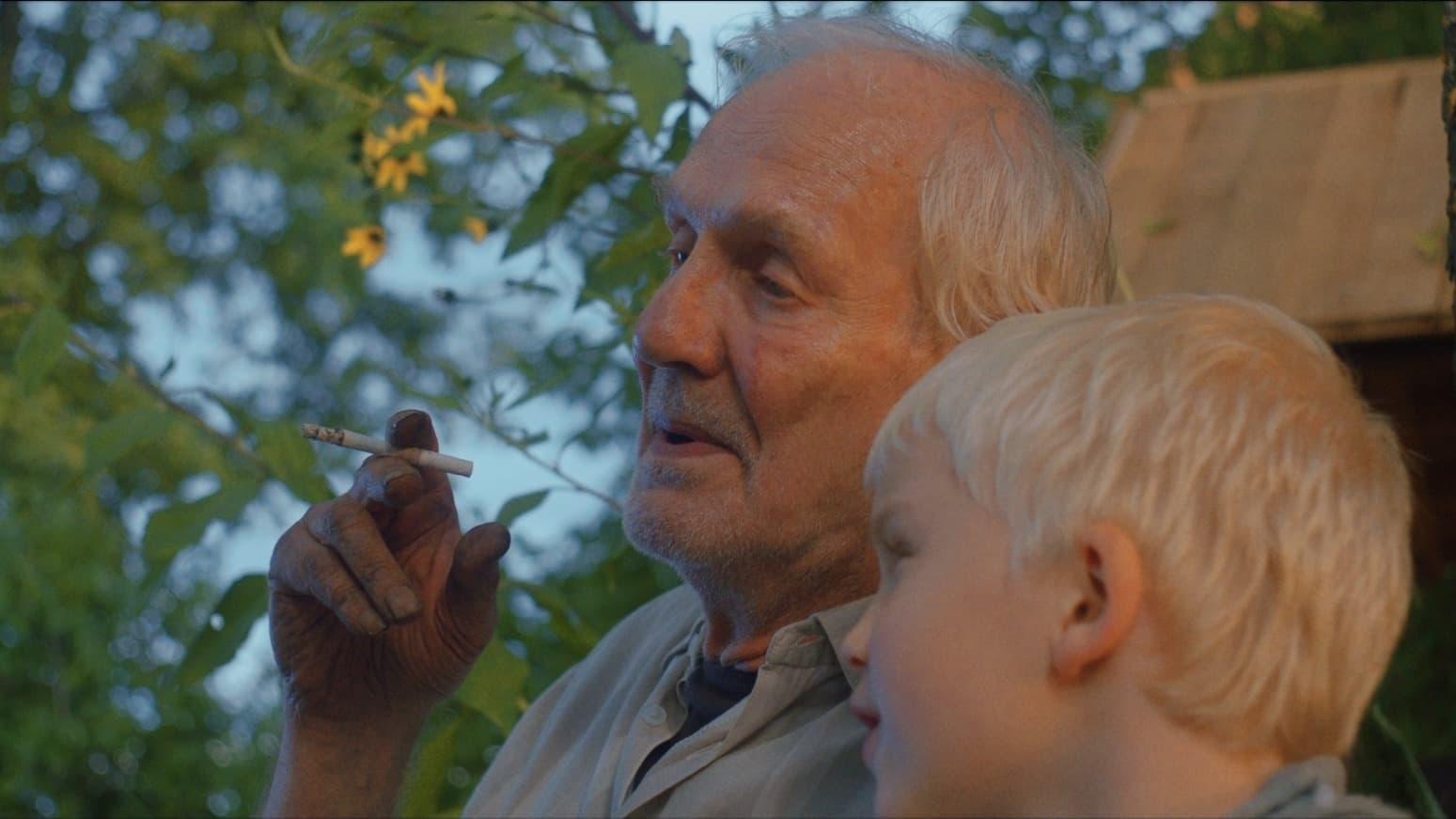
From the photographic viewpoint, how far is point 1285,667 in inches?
40.0

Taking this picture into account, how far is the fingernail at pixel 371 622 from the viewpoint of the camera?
1580 millimetres

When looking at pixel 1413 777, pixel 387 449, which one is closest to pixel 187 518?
pixel 387 449

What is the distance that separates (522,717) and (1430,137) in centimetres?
246

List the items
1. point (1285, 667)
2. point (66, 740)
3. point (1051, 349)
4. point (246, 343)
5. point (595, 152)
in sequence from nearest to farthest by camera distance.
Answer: point (1285, 667) < point (1051, 349) < point (595, 152) < point (66, 740) < point (246, 343)

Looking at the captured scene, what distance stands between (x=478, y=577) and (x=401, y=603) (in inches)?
9.0

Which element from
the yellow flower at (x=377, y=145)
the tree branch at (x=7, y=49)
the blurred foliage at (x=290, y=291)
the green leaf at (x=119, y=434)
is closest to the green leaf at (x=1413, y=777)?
the blurred foliage at (x=290, y=291)

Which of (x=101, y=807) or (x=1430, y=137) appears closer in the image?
(x=1430, y=137)

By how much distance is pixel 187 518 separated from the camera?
221cm

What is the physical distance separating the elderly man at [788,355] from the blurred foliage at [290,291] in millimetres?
346

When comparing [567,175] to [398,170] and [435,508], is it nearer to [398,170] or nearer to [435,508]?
[398,170]

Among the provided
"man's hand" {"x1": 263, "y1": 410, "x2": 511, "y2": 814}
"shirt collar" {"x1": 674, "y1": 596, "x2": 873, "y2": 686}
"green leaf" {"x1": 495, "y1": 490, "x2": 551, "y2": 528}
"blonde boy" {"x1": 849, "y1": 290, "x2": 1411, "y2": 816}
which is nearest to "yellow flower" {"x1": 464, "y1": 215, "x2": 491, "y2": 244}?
"green leaf" {"x1": 495, "y1": 490, "x2": 551, "y2": 528}

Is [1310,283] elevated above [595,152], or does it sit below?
below

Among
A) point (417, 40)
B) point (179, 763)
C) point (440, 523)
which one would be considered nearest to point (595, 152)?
point (417, 40)

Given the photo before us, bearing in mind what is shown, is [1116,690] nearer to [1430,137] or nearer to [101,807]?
[1430,137]
